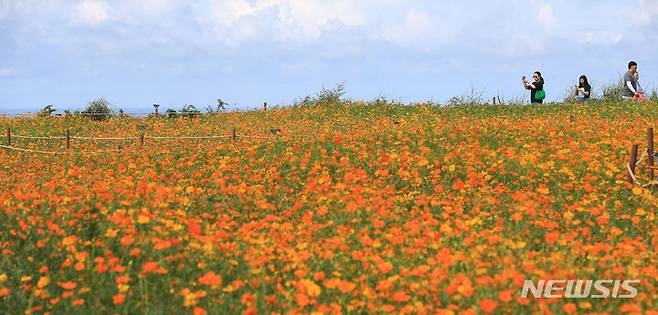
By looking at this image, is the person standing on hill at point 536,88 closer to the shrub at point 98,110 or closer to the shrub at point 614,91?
the shrub at point 614,91

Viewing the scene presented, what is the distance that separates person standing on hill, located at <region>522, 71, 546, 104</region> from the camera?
31.7 metres

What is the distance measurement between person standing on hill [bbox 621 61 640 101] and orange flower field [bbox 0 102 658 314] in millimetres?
9895

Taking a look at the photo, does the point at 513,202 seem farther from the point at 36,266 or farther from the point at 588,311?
the point at 36,266

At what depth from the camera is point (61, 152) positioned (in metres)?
25.0

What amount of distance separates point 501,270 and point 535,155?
912 centimetres

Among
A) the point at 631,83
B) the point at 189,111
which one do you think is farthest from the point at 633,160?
the point at 189,111

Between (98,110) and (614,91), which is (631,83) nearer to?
(614,91)

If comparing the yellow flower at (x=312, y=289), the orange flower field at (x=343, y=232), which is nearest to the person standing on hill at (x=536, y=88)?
the orange flower field at (x=343, y=232)

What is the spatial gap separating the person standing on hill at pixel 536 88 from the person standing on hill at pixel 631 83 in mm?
3766

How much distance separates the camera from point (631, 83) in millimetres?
28500

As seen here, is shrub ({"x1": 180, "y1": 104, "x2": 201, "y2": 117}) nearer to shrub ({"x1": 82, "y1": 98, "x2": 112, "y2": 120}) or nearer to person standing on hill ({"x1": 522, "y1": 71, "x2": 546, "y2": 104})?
shrub ({"x1": 82, "y1": 98, "x2": 112, "y2": 120})

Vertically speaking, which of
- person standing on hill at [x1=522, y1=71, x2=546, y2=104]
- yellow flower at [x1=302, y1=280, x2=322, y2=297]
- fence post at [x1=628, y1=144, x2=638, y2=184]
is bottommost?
yellow flower at [x1=302, y1=280, x2=322, y2=297]

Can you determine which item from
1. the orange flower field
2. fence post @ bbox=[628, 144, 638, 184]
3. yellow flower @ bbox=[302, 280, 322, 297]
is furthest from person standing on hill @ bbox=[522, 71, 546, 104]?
yellow flower @ bbox=[302, 280, 322, 297]

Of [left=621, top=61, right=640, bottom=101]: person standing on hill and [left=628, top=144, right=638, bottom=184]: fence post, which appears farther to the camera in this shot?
[left=621, top=61, right=640, bottom=101]: person standing on hill
